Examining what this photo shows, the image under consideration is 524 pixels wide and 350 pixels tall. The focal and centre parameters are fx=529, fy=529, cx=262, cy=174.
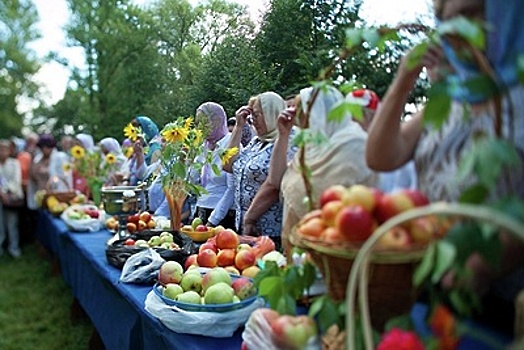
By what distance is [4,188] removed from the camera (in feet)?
17.0

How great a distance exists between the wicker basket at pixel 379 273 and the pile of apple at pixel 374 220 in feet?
0.04

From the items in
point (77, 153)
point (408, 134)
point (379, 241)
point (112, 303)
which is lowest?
point (112, 303)

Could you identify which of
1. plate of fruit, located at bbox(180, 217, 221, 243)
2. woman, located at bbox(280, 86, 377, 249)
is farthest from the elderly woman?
woman, located at bbox(280, 86, 377, 249)

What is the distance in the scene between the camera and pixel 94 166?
4352mm

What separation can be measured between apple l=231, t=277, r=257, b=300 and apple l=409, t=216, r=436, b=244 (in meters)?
0.69

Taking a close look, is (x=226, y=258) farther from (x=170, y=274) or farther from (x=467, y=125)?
(x=467, y=125)

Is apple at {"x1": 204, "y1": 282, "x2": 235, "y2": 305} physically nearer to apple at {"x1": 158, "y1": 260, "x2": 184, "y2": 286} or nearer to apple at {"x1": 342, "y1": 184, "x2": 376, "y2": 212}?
apple at {"x1": 158, "y1": 260, "x2": 184, "y2": 286}

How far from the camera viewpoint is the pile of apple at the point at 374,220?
66cm

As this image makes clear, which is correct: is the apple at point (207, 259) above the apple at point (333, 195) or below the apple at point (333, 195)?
below

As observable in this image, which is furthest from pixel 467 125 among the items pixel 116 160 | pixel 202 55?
pixel 116 160

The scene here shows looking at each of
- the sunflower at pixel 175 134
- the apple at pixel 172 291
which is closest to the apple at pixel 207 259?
the apple at pixel 172 291

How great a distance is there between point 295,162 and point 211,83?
4.69 feet

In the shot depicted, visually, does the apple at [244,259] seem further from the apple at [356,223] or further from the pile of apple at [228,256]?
the apple at [356,223]

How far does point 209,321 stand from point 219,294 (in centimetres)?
8
